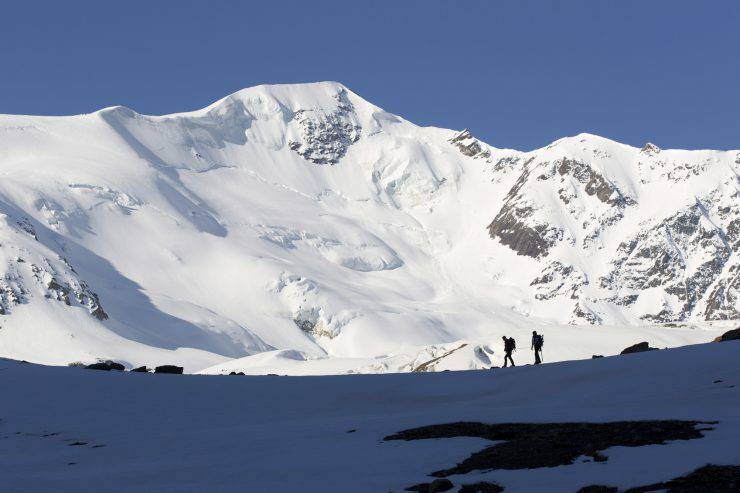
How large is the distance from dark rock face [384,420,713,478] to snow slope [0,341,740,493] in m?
0.46

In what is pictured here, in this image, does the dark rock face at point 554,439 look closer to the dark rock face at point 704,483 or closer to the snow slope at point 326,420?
the snow slope at point 326,420

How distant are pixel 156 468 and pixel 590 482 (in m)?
9.01

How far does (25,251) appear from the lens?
607ft

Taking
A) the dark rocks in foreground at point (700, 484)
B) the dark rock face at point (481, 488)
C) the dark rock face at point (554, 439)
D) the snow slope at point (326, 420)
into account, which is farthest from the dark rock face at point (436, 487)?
the dark rocks in foreground at point (700, 484)

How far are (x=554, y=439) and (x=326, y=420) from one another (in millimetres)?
8912

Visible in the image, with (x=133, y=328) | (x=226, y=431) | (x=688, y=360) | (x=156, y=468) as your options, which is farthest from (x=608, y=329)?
(x=133, y=328)

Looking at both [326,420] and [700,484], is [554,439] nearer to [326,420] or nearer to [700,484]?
[700,484]

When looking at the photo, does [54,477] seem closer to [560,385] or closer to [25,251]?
[560,385]

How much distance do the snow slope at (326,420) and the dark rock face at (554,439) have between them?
0.46 metres

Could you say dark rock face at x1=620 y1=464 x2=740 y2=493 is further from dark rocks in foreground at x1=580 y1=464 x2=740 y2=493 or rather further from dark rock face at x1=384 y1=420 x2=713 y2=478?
dark rock face at x1=384 y1=420 x2=713 y2=478

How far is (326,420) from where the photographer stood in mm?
26797

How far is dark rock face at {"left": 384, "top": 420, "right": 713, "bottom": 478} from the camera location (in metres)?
17.8

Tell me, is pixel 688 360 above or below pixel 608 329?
below

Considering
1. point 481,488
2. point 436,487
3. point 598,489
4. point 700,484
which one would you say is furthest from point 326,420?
point 700,484
